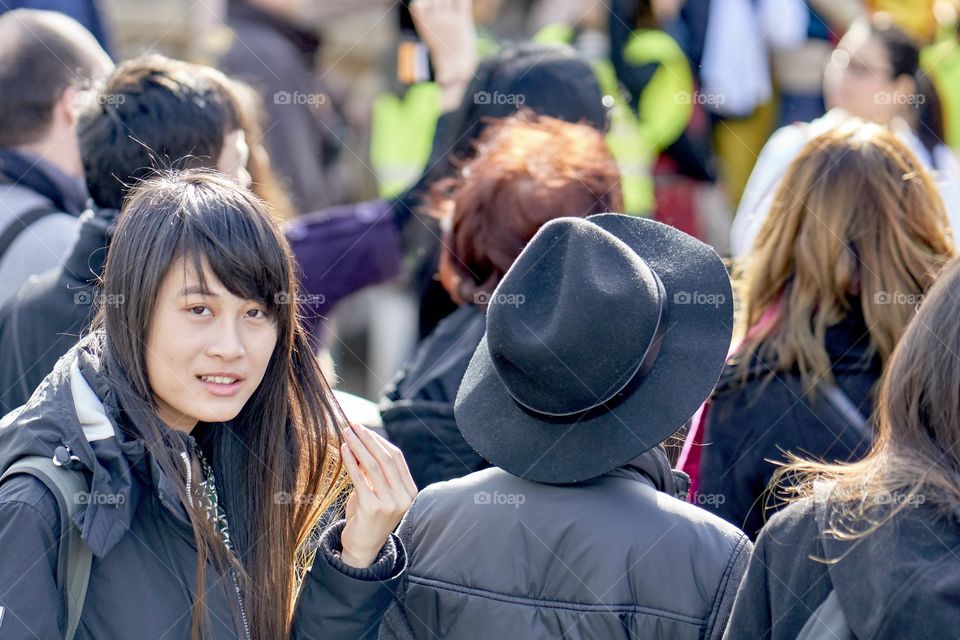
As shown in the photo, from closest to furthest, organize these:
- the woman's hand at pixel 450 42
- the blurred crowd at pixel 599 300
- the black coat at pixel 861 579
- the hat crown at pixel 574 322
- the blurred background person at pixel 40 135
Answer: the black coat at pixel 861 579
the blurred crowd at pixel 599 300
the hat crown at pixel 574 322
the blurred background person at pixel 40 135
the woman's hand at pixel 450 42

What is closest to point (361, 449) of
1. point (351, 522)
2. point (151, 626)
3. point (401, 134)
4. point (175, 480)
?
point (351, 522)

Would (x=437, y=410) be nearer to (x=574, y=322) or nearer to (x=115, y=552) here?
(x=574, y=322)

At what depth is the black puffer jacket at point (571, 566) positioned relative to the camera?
1.97 m

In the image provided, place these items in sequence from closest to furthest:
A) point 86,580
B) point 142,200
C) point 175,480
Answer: point 86,580 < point 175,480 < point 142,200

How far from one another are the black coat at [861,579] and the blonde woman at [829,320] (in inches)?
35.4

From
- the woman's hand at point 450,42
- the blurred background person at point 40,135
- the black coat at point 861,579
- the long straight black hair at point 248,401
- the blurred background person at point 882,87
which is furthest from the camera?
the blurred background person at point 882,87

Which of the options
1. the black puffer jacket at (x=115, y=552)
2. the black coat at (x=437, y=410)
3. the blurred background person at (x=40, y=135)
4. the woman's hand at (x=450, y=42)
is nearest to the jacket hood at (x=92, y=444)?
the black puffer jacket at (x=115, y=552)

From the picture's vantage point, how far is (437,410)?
9.43 feet

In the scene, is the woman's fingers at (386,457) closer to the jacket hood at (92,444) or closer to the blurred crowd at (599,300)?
the blurred crowd at (599,300)

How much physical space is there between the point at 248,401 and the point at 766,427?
116 cm

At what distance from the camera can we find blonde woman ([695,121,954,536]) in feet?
9.13

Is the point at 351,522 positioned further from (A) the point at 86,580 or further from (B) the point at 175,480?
(A) the point at 86,580

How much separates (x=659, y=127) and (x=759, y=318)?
2.31 meters

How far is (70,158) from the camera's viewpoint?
3.50 metres
